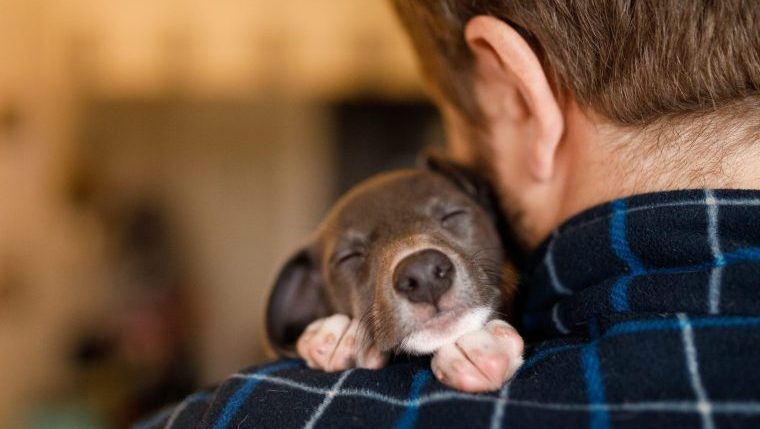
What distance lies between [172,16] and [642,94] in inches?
187

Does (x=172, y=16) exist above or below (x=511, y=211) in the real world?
above

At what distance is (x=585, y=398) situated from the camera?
75cm

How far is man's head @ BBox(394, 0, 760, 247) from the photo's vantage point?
0.87 m

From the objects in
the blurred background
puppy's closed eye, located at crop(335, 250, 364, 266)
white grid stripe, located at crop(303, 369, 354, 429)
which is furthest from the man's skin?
the blurred background

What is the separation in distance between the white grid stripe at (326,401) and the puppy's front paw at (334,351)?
0.92ft

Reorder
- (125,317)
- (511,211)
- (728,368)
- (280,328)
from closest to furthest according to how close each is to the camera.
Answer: (728,368) < (511,211) < (280,328) < (125,317)

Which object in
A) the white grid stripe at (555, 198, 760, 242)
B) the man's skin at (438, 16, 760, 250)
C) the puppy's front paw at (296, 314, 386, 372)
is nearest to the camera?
the white grid stripe at (555, 198, 760, 242)

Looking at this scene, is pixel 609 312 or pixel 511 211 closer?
pixel 609 312

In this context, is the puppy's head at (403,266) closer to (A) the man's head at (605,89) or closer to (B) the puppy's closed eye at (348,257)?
(B) the puppy's closed eye at (348,257)

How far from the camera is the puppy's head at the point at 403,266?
112 cm

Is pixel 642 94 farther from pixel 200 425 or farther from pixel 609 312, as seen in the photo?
pixel 200 425

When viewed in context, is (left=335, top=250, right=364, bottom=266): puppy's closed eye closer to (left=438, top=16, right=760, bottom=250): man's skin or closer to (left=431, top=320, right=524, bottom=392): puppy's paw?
(left=438, top=16, right=760, bottom=250): man's skin

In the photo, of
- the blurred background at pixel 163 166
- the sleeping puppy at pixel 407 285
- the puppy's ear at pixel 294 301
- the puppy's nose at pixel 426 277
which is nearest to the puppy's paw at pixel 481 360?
the sleeping puppy at pixel 407 285

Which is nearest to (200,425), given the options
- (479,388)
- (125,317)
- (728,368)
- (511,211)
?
(479,388)
